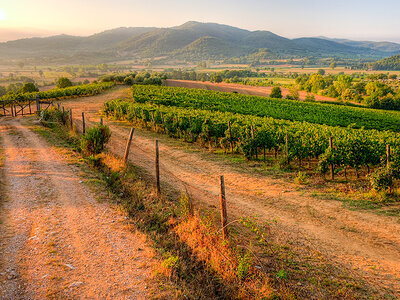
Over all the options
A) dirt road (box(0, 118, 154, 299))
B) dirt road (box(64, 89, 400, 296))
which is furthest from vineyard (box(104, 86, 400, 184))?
dirt road (box(0, 118, 154, 299))

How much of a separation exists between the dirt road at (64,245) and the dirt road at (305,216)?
4.16m

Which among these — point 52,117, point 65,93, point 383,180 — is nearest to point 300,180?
point 383,180

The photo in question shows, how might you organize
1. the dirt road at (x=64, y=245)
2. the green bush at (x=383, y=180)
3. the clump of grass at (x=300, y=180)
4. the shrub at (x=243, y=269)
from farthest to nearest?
1. the clump of grass at (x=300, y=180)
2. the green bush at (x=383, y=180)
3. the shrub at (x=243, y=269)
4. the dirt road at (x=64, y=245)

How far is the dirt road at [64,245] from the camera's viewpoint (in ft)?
20.2

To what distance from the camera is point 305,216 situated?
1041 centimetres

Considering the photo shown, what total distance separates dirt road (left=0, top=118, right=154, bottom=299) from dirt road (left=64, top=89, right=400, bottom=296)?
4.16 m

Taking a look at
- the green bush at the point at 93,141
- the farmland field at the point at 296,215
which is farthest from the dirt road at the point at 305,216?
the green bush at the point at 93,141

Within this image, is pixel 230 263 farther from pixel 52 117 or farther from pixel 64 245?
pixel 52 117

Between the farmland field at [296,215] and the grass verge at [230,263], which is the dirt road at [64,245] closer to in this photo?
the grass verge at [230,263]

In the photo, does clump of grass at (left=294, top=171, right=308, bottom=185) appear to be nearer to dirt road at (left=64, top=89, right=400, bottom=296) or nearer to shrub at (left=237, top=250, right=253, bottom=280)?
dirt road at (left=64, top=89, right=400, bottom=296)

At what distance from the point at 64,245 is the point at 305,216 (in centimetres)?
845

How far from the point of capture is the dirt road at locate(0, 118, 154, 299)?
616 cm

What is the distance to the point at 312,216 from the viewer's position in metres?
10.4

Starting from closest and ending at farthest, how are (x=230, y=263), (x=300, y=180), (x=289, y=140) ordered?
(x=230, y=263), (x=300, y=180), (x=289, y=140)
